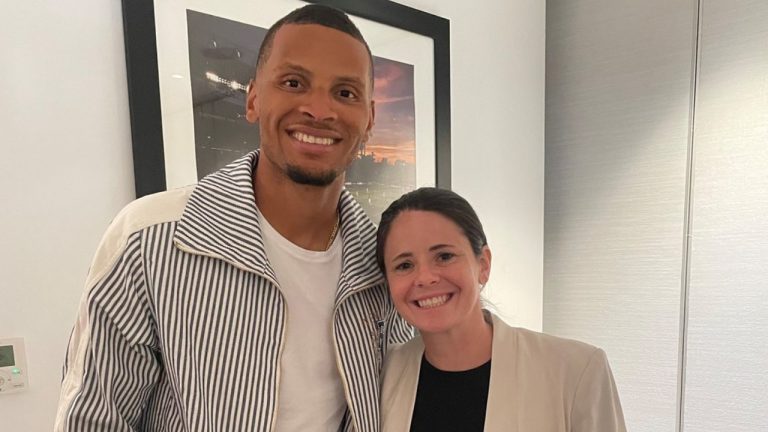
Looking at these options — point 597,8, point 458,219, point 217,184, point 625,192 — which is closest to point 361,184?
point 458,219

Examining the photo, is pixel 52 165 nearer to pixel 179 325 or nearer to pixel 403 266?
pixel 179 325

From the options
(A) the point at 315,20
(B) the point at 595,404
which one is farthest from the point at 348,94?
(B) the point at 595,404

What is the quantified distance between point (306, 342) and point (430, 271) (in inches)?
10.8

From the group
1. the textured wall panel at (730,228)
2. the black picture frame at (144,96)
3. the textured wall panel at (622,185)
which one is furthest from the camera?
the textured wall panel at (622,185)

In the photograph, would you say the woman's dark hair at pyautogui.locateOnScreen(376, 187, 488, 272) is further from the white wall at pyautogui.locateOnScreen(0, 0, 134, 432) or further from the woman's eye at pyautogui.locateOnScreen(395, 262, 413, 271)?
the white wall at pyautogui.locateOnScreen(0, 0, 134, 432)

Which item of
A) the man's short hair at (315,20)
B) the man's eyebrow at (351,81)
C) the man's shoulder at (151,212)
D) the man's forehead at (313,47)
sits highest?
the man's short hair at (315,20)

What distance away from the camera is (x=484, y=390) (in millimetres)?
1034

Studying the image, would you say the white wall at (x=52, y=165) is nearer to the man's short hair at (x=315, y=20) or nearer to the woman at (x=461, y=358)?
the man's short hair at (x=315, y=20)

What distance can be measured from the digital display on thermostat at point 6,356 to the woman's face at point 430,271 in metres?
0.78

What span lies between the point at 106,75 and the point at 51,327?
566 millimetres

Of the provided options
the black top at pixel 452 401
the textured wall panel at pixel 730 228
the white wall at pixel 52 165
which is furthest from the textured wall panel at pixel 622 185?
the white wall at pixel 52 165

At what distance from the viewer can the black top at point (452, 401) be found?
3.31ft

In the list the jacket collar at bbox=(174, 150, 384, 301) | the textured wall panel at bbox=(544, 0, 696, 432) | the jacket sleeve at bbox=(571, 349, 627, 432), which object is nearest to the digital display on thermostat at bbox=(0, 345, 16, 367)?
the jacket collar at bbox=(174, 150, 384, 301)

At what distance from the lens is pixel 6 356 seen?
3.48 ft
